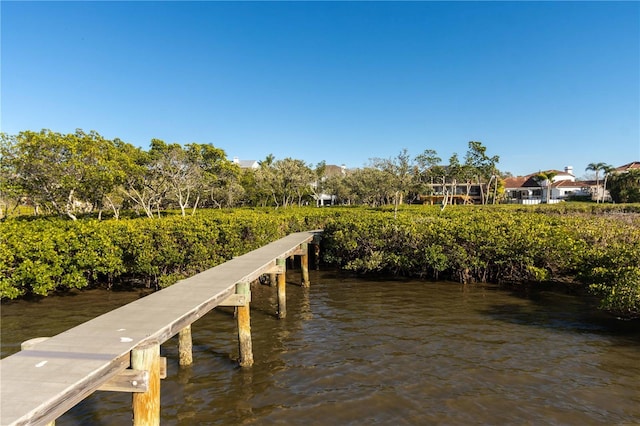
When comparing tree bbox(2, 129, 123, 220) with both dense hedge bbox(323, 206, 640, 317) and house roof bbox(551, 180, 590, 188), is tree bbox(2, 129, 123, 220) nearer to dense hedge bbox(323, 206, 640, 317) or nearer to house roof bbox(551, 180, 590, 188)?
dense hedge bbox(323, 206, 640, 317)

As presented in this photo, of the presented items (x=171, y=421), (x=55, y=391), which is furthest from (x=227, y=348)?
(x=55, y=391)

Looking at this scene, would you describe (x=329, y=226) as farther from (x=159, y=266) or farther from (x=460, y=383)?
(x=460, y=383)

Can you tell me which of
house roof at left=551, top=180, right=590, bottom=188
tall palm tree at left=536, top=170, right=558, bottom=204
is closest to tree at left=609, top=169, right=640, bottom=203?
tall palm tree at left=536, top=170, right=558, bottom=204

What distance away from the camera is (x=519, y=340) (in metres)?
9.43

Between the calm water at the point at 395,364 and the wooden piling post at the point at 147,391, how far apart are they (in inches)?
75.4

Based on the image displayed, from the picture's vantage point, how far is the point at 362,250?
16.8 m

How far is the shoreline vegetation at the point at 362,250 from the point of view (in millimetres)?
11797

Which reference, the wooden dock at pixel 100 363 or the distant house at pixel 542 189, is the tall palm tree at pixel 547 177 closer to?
the distant house at pixel 542 189

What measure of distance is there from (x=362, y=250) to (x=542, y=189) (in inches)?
2950

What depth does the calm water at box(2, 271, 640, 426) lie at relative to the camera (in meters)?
6.42

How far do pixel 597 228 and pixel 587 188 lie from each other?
74025 millimetres

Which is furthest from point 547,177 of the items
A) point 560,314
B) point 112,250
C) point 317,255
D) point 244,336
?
point 244,336

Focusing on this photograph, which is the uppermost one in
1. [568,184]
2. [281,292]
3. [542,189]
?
[568,184]

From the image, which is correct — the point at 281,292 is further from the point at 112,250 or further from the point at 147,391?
the point at 147,391
